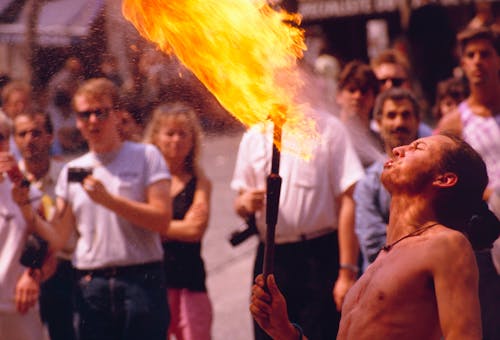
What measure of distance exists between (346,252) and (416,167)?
191 centimetres

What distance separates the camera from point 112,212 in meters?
4.66

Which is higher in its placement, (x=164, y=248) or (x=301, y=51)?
(x=301, y=51)

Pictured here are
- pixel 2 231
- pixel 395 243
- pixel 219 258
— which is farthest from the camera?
pixel 219 258

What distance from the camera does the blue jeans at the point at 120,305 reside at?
15.1 ft

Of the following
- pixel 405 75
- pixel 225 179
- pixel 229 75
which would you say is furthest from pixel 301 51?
pixel 225 179

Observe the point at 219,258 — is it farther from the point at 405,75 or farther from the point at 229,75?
the point at 229,75

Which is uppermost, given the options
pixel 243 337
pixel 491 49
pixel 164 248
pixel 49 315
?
pixel 491 49

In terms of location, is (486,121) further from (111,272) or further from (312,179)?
(111,272)

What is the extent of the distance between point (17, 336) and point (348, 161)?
1912mm

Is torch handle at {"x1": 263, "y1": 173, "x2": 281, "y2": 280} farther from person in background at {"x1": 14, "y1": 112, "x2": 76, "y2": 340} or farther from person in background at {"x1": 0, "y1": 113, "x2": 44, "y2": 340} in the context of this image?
person in background at {"x1": 14, "y1": 112, "x2": 76, "y2": 340}

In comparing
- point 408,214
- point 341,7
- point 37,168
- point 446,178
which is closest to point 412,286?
point 408,214

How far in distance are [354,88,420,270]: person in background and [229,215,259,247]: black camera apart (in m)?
0.55

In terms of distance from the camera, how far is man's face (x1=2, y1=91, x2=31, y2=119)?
6113 mm

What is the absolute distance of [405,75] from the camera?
6.74 meters
